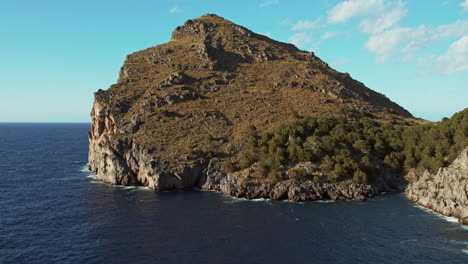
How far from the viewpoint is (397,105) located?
188 meters

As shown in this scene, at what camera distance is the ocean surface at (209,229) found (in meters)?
55.6

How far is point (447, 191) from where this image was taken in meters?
77.9

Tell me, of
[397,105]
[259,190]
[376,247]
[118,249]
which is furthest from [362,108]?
[118,249]

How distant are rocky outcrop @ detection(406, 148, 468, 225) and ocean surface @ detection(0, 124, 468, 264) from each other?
3.18m

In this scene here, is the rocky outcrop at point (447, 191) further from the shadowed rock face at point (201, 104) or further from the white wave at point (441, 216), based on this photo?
the shadowed rock face at point (201, 104)

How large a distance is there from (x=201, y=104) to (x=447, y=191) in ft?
315

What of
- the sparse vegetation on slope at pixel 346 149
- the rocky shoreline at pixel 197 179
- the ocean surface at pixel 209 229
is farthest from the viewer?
the sparse vegetation on slope at pixel 346 149

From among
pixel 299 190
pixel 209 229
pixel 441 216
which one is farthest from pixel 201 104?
pixel 441 216

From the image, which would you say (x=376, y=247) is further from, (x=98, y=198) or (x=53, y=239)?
(x=98, y=198)

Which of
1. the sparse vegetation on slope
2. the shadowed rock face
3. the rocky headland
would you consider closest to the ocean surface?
the rocky headland

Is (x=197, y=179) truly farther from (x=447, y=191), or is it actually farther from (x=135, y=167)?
(x=447, y=191)

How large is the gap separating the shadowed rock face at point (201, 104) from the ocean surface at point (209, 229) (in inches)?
398

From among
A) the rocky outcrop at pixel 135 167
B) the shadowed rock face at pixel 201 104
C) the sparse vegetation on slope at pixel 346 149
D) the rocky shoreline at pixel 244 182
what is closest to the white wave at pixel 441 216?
the rocky shoreline at pixel 244 182

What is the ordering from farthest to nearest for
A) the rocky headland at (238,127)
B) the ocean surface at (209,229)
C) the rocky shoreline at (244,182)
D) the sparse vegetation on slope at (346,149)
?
the rocky headland at (238,127) < the sparse vegetation on slope at (346,149) < the rocky shoreline at (244,182) < the ocean surface at (209,229)
